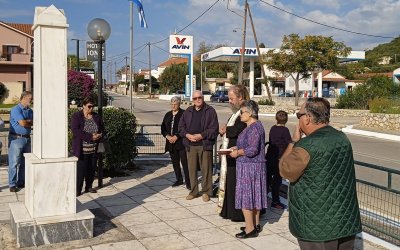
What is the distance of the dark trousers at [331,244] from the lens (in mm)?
3322

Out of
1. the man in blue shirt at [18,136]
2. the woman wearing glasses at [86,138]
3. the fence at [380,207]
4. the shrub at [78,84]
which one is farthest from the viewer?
the shrub at [78,84]

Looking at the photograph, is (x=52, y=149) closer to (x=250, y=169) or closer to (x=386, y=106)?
(x=250, y=169)

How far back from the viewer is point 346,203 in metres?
3.34

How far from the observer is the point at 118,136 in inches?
374

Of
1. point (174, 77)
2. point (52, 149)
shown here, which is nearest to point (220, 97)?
point (174, 77)

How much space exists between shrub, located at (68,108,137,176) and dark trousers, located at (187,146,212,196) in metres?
2.31

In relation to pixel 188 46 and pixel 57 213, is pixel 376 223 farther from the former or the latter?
pixel 188 46

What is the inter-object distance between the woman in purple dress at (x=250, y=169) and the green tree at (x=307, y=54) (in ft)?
93.7

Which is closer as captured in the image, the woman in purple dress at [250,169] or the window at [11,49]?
the woman in purple dress at [250,169]

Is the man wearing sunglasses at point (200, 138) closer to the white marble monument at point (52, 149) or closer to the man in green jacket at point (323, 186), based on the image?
the white marble monument at point (52, 149)

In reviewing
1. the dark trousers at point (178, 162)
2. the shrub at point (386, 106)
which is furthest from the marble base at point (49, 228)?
the shrub at point (386, 106)

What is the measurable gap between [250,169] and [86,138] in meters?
3.23

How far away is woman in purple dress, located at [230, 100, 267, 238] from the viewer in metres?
5.72

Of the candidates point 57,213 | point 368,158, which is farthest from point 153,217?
point 368,158
